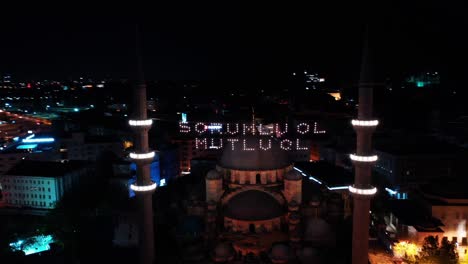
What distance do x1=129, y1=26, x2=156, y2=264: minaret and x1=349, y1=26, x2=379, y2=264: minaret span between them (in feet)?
37.6

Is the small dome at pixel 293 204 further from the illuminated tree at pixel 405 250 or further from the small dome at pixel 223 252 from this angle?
the illuminated tree at pixel 405 250

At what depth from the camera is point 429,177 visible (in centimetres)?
4375

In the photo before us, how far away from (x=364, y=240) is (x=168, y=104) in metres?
94.9

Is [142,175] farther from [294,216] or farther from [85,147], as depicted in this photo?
[85,147]

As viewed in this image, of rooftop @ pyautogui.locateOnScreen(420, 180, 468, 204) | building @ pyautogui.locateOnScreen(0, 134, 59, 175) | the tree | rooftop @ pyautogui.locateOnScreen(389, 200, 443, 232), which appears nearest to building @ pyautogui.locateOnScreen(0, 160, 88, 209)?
building @ pyautogui.locateOnScreen(0, 134, 59, 175)

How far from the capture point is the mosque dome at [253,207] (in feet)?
82.4

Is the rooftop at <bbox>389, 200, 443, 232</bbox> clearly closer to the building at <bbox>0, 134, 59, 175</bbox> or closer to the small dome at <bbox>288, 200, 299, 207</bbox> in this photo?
the small dome at <bbox>288, 200, 299, 207</bbox>

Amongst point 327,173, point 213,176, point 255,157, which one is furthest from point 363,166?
point 327,173

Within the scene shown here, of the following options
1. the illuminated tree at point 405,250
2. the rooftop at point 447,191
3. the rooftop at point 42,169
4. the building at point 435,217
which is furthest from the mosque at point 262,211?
the rooftop at point 42,169

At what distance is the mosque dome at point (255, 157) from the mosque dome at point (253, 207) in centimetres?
180

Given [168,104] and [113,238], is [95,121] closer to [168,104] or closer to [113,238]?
[168,104]

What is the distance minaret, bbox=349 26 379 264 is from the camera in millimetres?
20812

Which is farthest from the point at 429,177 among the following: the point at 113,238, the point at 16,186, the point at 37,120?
the point at 37,120

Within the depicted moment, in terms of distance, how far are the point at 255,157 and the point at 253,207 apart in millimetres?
3374
